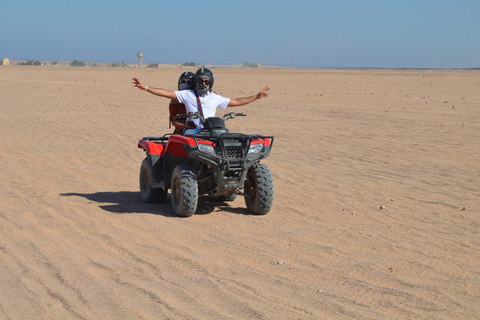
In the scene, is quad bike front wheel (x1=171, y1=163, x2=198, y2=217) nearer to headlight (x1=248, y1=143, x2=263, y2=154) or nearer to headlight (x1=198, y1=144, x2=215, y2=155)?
headlight (x1=198, y1=144, x2=215, y2=155)

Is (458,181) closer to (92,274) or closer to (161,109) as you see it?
(92,274)

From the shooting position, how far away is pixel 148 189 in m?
9.15

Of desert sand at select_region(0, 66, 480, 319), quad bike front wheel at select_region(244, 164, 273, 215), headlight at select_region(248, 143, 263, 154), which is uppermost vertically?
headlight at select_region(248, 143, 263, 154)

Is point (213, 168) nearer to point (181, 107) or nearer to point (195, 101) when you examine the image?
point (195, 101)

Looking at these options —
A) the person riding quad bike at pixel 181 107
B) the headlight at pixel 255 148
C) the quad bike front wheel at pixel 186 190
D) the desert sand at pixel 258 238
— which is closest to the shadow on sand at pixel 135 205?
the desert sand at pixel 258 238

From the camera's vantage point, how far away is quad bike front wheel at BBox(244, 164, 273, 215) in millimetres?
8289

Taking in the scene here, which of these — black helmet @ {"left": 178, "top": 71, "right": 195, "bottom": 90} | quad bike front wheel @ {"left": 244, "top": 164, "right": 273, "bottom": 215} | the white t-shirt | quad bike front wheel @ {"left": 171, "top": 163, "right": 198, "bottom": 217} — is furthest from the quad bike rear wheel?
quad bike front wheel @ {"left": 244, "top": 164, "right": 273, "bottom": 215}

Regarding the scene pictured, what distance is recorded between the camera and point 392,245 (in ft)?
23.4

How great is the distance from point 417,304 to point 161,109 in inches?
700

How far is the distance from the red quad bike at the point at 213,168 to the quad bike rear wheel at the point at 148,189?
0.04 m

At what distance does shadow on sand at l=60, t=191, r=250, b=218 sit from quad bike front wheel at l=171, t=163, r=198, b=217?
29 cm

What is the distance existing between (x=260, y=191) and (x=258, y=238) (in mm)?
1024

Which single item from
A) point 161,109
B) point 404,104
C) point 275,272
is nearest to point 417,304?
point 275,272

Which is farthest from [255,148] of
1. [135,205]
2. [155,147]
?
[135,205]
